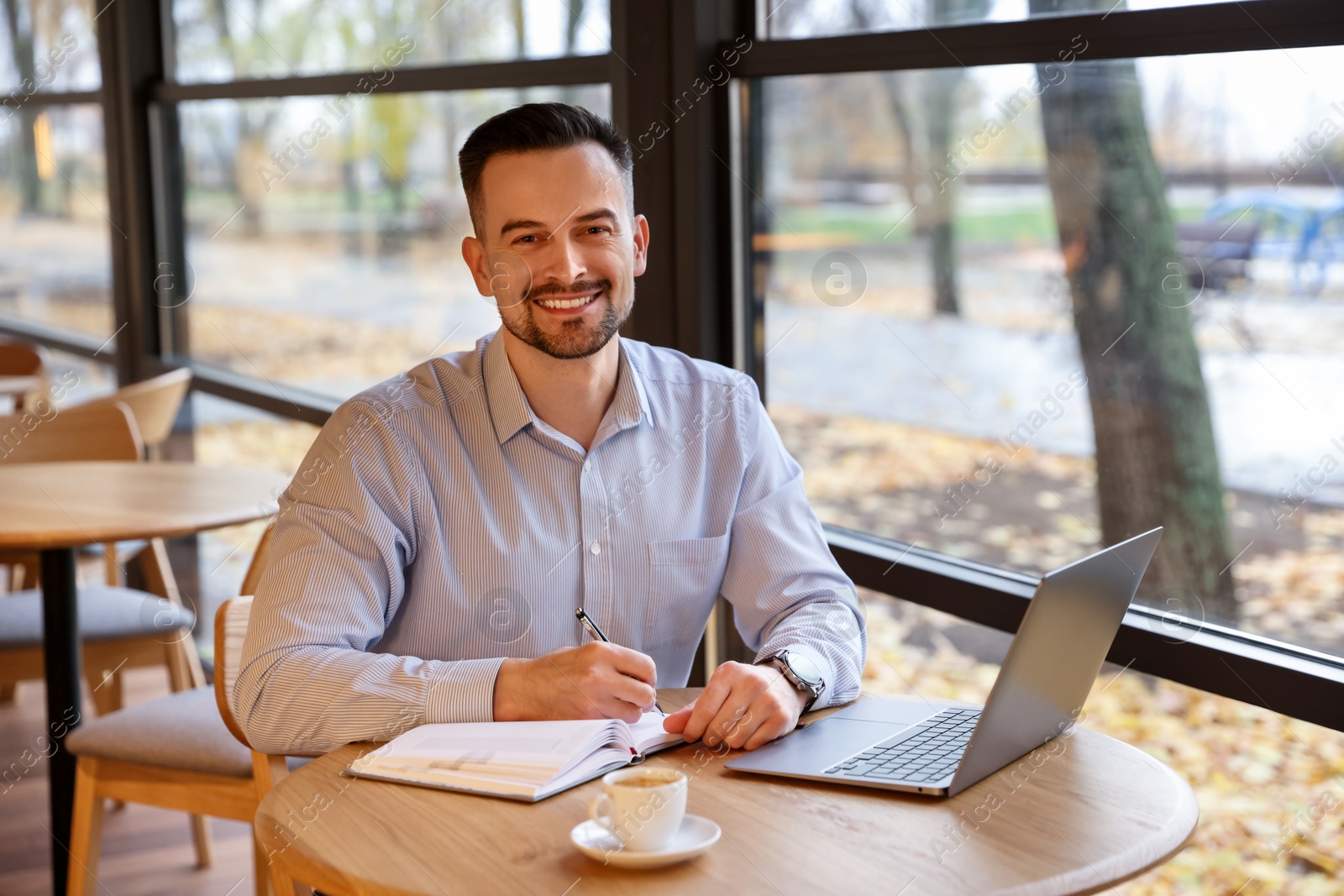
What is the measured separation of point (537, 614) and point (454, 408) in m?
0.31

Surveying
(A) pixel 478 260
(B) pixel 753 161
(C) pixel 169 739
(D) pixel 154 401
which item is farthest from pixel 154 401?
(A) pixel 478 260

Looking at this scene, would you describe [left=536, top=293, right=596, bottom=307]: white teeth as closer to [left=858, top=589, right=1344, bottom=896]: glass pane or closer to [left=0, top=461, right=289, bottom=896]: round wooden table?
[left=858, top=589, right=1344, bottom=896]: glass pane

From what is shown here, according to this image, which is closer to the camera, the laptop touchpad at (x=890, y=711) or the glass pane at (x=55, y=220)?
the laptop touchpad at (x=890, y=711)

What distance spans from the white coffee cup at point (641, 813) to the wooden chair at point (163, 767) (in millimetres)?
1047

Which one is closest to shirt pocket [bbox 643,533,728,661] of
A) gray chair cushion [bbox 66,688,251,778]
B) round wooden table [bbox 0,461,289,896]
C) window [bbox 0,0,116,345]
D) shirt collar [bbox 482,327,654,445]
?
shirt collar [bbox 482,327,654,445]

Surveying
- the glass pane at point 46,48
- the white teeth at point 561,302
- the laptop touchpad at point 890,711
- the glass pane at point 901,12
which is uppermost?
the glass pane at point 46,48

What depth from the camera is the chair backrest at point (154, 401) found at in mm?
3643

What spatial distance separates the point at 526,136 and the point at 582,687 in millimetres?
819

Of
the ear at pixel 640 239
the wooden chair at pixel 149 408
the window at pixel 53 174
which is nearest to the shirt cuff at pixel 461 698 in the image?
the ear at pixel 640 239

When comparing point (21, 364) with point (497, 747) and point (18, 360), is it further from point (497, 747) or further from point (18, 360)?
point (497, 747)

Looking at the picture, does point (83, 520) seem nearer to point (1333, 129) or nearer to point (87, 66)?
point (1333, 129)

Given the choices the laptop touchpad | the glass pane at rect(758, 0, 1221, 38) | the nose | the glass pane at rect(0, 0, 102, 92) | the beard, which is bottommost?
the laptop touchpad

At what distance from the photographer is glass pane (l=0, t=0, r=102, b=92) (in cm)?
531

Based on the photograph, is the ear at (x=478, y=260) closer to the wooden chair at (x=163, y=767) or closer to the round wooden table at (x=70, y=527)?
the wooden chair at (x=163, y=767)
